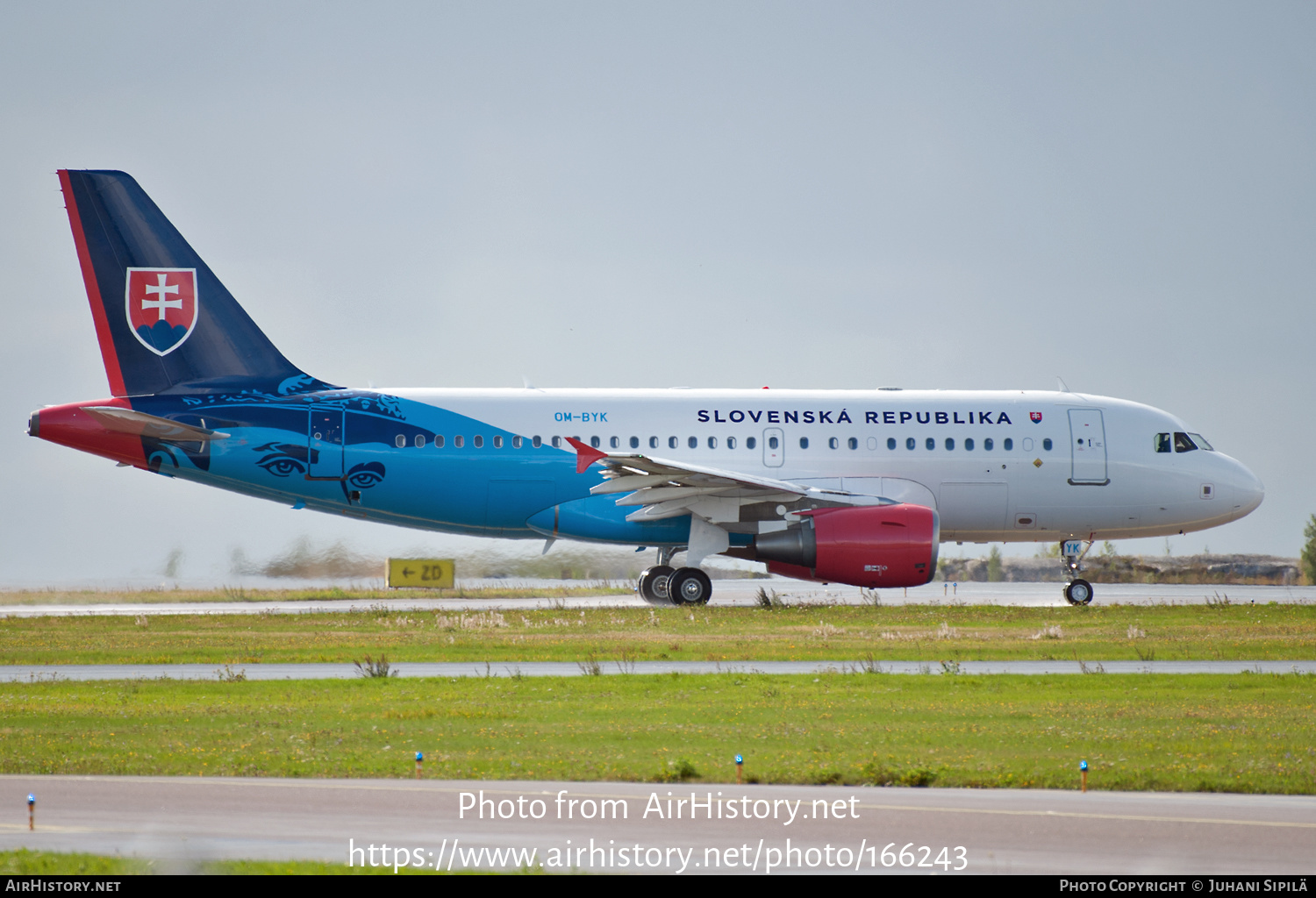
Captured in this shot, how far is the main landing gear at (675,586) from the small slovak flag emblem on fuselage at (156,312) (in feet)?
37.1

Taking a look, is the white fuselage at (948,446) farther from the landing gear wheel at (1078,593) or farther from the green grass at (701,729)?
the green grass at (701,729)

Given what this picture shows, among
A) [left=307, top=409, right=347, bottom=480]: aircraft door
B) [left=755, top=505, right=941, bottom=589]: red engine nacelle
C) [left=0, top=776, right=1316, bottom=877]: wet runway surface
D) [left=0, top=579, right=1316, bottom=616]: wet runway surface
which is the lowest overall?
[left=0, top=776, right=1316, bottom=877]: wet runway surface

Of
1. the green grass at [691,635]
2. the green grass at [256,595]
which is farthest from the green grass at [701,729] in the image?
the green grass at [256,595]

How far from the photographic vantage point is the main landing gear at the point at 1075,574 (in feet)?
95.7

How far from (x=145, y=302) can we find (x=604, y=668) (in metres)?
15.8

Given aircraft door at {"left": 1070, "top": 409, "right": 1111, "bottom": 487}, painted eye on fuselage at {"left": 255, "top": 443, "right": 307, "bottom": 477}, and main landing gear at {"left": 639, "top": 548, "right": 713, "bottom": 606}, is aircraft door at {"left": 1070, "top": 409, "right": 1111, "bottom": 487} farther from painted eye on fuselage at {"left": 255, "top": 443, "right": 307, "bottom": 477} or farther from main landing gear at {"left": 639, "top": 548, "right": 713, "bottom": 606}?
painted eye on fuselage at {"left": 255, "top": 443, "right": 307, "bottom": 477}

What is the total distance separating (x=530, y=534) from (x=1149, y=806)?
20853 millimetres

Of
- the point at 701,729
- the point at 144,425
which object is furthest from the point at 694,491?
the point at 701,729

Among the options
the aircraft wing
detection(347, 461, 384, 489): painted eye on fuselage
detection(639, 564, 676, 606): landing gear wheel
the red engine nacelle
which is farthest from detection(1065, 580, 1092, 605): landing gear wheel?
detection(347, 461, 384, 489): painted eye on fuselage

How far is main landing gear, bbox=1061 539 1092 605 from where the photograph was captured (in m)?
29.2

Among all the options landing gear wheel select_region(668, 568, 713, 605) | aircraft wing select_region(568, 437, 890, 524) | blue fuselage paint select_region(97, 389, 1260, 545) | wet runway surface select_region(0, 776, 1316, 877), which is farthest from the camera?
landing gear wheel select_region(668, 568, 713, 605)

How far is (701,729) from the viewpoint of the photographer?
488 inches

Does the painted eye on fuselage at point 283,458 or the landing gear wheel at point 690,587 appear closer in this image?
the painted eye on fuselage at point 283,458

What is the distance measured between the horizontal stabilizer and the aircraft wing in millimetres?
7914
